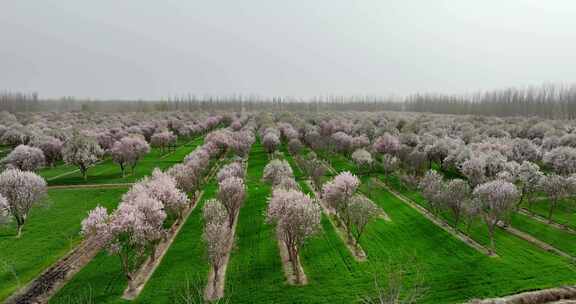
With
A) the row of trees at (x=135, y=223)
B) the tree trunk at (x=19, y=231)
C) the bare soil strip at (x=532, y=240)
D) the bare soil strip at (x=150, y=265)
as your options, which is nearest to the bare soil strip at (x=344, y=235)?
the row of trees at (x=135, y=223)

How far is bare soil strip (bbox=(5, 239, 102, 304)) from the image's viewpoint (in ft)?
97.0

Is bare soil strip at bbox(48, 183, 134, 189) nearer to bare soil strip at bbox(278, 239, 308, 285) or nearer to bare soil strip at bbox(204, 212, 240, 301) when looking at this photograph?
bare soil strip at bbox(204, 212, 240, 301)

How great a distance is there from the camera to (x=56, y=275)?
33.3 meters

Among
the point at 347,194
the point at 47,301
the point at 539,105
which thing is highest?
the point at 539,105

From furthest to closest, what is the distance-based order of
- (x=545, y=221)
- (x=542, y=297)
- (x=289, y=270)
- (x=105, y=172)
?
1. (x=105, y=172)
2. (x=545, y=221)
3. (x=289, y=270)
4. (x=542, y=297)

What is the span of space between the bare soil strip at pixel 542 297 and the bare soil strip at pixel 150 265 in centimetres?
2914

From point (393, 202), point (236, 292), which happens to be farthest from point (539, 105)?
point (236, 292)

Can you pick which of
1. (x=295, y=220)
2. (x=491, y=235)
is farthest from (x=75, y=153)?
(x=491, y=235)

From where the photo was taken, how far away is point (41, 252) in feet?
122

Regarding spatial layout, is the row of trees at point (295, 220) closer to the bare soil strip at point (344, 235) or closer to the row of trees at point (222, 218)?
the row of trees at point (222, 218)

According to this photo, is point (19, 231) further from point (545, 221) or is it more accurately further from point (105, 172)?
point (545, 221)

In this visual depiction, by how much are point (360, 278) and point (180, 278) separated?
17228 millimetres

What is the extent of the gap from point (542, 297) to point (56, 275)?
1808 inches

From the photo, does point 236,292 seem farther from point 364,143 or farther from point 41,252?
point 364,143
